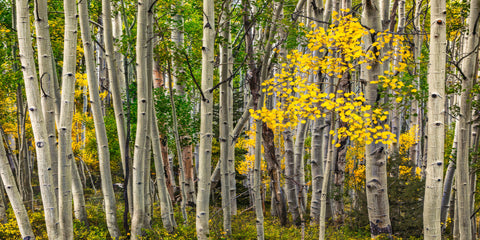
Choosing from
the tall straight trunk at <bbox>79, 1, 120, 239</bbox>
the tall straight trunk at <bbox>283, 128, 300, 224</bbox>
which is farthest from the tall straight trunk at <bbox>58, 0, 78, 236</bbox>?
the tall straight trunk at <bbox>283, 128, 300, 224</bbox>

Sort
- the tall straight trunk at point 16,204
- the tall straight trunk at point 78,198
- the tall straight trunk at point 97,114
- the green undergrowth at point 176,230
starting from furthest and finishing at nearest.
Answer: the tall straight trunk at point 78,198 < the green undergrowth at point 176,230 < the tall straight trunk at point 97,114 < the tall straight trunk at point 16,204

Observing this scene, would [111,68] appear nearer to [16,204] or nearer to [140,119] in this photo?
[140,119]

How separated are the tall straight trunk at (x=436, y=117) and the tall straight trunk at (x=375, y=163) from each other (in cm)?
142

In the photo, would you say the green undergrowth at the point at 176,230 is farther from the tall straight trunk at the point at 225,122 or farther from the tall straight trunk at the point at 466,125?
the tall straight trunk at the point at 466,125

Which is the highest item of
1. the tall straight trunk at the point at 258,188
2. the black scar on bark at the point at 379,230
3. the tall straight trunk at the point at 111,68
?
the tall straight trunk at the point at 111,68

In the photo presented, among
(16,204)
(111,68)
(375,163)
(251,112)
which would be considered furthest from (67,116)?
(375,163)

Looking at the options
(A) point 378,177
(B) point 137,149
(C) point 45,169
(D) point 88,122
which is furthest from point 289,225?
(D) point 88,122

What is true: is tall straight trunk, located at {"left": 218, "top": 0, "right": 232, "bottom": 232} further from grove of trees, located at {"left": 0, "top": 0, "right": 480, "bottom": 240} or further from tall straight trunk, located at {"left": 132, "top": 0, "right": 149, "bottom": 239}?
tall straight trunk, located at {"left": 132, "top": 0, "right": 149, "bottom": 239}

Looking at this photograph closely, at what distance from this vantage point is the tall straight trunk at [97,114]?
4824 mm

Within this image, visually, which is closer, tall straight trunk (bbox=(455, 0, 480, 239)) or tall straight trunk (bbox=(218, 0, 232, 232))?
tall straight trunk (bbox=(455, 0, 480, 239))

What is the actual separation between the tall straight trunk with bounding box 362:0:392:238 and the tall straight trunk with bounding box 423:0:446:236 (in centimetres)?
142

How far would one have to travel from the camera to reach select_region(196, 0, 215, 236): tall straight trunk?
3828 mm

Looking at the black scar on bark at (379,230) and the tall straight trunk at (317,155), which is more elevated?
the tall straight trunk at (317,155)

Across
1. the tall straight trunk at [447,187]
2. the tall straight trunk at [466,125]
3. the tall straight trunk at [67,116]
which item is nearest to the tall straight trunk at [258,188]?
the tall straight trunk at [67,116]
